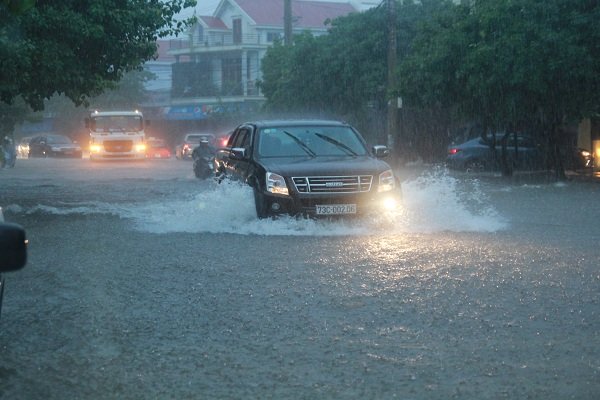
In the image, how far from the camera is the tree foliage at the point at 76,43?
53.0 feet

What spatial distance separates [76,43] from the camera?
57.1ft

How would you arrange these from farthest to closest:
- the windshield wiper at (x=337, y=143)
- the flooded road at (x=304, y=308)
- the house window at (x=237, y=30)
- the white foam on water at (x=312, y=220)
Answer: the house window at (x=237, y=30), the windshield wiper at (x=337, y=143), the white foam on water at (x=312, y=220), the flooded road at (x=304, y=308)

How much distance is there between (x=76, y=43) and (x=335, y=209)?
20.2 ft

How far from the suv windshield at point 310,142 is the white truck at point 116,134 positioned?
29912 millimetres

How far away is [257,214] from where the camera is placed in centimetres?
1457

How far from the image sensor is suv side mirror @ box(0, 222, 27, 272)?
350 centimetres

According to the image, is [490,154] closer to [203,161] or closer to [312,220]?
Result: [203,161]

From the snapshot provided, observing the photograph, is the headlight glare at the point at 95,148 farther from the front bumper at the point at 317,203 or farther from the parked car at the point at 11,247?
the parked car at the point at 11,247

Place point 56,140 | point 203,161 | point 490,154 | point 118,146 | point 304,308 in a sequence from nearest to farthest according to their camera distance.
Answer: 1. point 304,308
2. point 203,161
3. point 490,154
4. point 118,146
5. point 56,140

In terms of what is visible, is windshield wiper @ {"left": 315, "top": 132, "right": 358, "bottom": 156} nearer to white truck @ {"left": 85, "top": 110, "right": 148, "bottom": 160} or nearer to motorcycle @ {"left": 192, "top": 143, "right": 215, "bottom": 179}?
motorcycle @ {"left": 192, "top": 143, "right": 215, "bottom": 179}

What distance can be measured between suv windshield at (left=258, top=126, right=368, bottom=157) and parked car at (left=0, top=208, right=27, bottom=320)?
38.3 ft

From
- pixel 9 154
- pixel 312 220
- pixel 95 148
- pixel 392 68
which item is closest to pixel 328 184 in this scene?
pixel 312 220

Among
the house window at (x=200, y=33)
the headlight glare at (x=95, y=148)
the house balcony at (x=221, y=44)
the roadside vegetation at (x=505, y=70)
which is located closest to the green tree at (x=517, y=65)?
the roadside vegetation at (x=505, y=70)

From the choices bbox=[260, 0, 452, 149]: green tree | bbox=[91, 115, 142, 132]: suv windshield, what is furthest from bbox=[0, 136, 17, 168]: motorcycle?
bbox=[260, 0, 452, 149]: green tree
